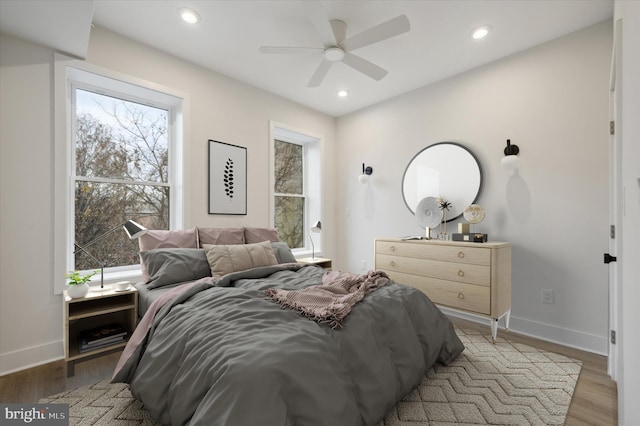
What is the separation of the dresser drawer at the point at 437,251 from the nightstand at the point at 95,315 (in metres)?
2.46

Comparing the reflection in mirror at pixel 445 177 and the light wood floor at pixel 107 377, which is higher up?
the reflection in mirror at pixel 445 177

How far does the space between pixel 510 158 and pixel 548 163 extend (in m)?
0.31

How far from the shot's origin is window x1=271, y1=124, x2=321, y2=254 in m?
4.24

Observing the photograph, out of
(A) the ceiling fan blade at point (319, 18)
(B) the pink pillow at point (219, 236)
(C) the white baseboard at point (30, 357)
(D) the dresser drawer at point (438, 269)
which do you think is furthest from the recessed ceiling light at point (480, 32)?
(C) the white baseboard at point (30, 357)

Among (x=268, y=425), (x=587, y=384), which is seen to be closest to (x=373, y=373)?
(x=268, y=425)

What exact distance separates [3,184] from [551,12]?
4.37m

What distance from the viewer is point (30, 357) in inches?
85.8

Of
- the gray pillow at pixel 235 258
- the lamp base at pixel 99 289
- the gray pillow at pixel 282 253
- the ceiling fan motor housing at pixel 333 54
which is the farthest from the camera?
the gray pillow at pixel 282 253

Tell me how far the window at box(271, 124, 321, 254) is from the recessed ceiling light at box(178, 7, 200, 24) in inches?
70.0

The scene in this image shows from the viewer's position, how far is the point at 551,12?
2336 mm

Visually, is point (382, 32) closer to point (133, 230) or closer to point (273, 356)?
point (273, 356)

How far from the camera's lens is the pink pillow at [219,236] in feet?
9.43

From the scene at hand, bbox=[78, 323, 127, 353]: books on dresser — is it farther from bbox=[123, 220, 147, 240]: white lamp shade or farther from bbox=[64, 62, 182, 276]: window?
bbox=[123, 220, 147, 240]: white lamp shade

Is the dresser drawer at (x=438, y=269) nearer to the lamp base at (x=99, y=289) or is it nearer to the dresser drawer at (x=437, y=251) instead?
the dresser drawer at (x=437, y=251)
